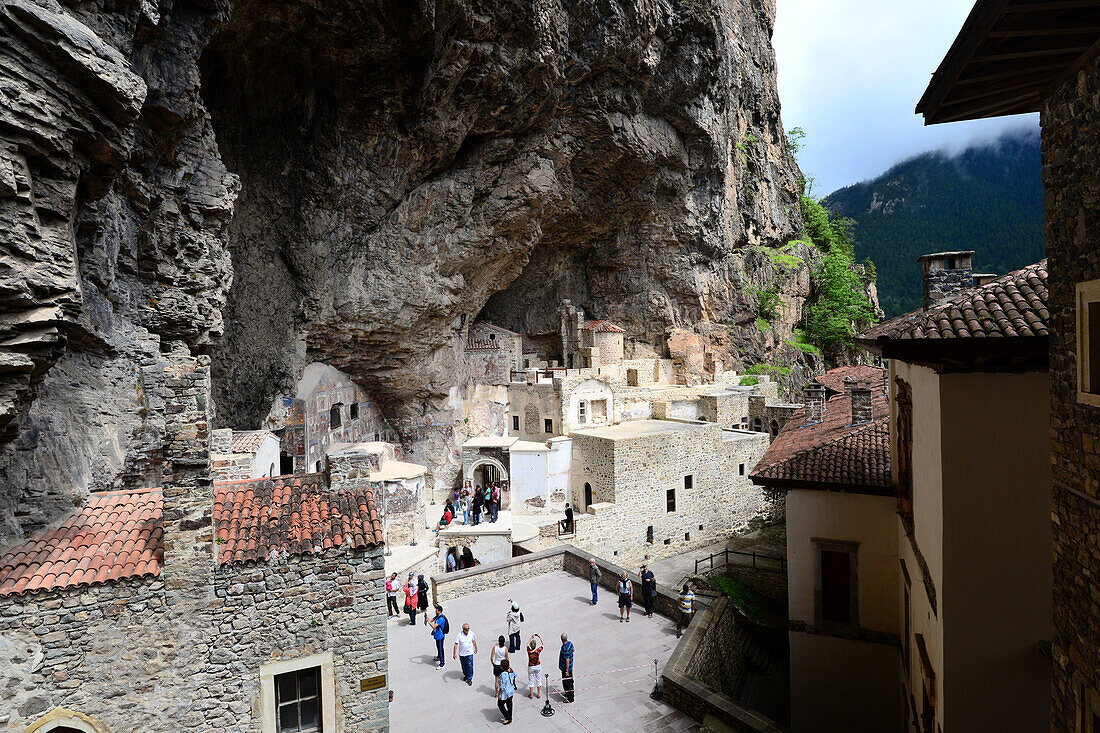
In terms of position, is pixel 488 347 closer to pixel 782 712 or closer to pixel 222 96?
pixel 222 96

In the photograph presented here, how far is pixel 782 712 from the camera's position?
1444cm

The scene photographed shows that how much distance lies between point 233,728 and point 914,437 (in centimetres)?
1005

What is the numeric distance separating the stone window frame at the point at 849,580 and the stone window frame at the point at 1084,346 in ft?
26.4

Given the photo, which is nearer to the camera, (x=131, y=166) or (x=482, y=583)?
(x=131, y=166)

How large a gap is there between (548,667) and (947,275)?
37.3 ft

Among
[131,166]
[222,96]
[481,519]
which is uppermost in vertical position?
[222,96]

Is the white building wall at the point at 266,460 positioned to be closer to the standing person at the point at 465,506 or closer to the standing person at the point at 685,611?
the standing person at the point at 465,506

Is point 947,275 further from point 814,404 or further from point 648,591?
point 648,591

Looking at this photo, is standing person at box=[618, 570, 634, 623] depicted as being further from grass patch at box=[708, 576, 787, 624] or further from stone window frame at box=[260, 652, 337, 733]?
stone window frame at box=[260, 652, 337, 733]

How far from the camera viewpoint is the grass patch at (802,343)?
40241 millimetres

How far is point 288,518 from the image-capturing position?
781 cm

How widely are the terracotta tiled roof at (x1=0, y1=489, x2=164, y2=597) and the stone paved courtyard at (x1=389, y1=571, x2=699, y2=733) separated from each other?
5.55 metres

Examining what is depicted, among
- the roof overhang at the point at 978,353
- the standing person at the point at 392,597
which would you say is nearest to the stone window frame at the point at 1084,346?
the roof overhang at the point at 978,353

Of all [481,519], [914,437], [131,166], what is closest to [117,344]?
[131,166]
